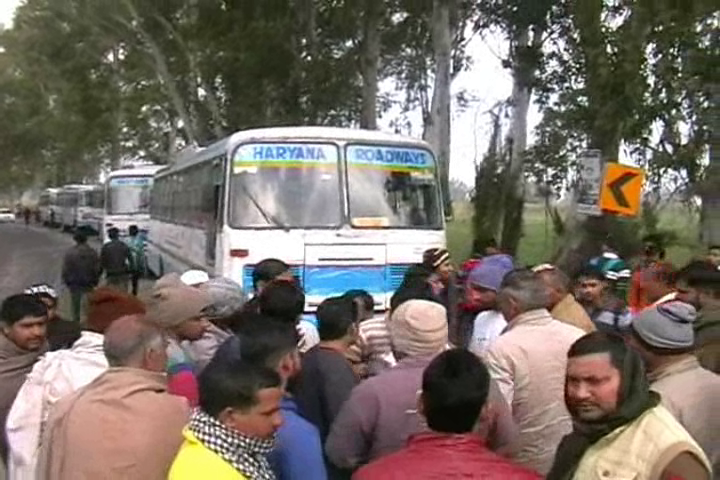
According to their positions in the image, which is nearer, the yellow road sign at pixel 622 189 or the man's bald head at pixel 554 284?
the man's bald head at pixel 554 284

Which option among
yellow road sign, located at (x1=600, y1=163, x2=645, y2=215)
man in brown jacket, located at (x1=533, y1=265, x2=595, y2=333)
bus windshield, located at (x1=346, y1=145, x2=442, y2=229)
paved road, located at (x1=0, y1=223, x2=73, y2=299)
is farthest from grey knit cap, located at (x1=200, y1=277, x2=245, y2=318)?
paved road, located at (x1=0, y1=223, x2=73, y2=299)

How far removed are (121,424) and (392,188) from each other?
11798 mm

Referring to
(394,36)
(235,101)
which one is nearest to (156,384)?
(394,36)

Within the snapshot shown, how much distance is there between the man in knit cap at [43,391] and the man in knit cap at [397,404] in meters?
1.06

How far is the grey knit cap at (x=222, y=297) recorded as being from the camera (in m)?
7.24

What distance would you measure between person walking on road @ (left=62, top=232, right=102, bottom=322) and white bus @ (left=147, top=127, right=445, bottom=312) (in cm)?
303

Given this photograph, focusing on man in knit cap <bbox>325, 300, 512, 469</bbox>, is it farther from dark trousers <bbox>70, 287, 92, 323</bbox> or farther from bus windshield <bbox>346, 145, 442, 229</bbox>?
dark trousers <bbox>70, 287, 92, 323</bbox>

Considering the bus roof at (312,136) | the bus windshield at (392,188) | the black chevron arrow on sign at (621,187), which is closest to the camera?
the black chevron arrow on sign at (621,187)

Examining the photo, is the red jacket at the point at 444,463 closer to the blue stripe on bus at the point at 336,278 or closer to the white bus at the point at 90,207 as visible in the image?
the blue stripe on bus at the point at 336,278

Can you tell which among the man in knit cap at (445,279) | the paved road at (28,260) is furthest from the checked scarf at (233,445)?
the paved road at (28,260)

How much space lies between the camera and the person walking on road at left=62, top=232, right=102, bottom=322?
18859 millimetres

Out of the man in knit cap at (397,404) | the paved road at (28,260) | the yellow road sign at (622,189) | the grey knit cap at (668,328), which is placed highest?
the yellow road sign at (622,189)

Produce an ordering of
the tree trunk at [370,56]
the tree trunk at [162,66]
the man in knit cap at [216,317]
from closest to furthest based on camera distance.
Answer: the man in knit cap at [216,317]
the tree trunk at [370,56]
the tree trunk at [162,66]

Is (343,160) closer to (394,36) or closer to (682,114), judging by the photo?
(682,114)
